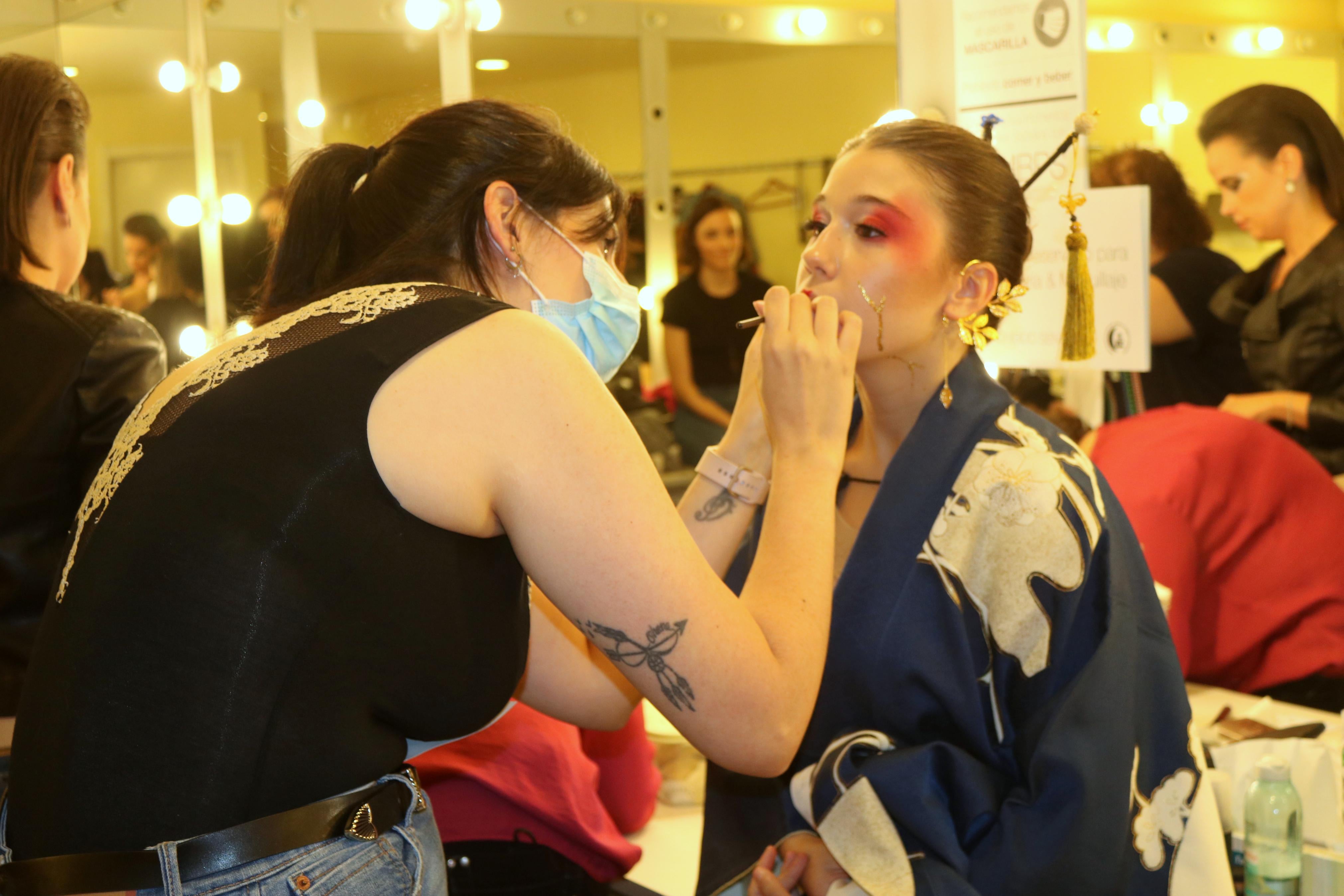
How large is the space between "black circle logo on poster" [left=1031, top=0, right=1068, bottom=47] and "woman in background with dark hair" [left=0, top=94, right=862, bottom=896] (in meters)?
1.08

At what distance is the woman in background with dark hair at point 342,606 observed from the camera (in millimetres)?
673

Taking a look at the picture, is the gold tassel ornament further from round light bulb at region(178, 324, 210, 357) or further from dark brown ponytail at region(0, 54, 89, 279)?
round light bulb at region(178, 324, 210, 357)

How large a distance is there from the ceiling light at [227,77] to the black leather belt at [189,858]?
2774 millimetres

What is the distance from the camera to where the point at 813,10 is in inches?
132

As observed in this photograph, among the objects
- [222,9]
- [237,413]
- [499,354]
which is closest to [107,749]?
[237,413]

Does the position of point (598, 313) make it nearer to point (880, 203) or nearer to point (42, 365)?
point (880, 203)

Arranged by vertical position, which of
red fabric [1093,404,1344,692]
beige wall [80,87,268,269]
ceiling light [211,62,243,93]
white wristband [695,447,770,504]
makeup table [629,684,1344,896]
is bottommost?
makeup table [629,684,1344,896]

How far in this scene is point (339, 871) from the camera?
28.1 inches

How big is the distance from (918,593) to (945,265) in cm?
35

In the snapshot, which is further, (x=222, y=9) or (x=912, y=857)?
(x=222, y=9)

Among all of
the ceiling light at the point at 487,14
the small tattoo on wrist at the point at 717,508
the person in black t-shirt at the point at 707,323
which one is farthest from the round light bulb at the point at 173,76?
the small tattoo on wrist at the point at 717,508

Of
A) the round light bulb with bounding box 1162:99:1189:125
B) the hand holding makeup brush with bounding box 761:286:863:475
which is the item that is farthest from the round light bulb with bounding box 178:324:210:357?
the round light bulb with bounding box 1162:99:1189:125

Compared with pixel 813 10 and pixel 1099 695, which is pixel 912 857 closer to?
pixel 1099 695

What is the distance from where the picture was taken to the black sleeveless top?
0.67 metres
